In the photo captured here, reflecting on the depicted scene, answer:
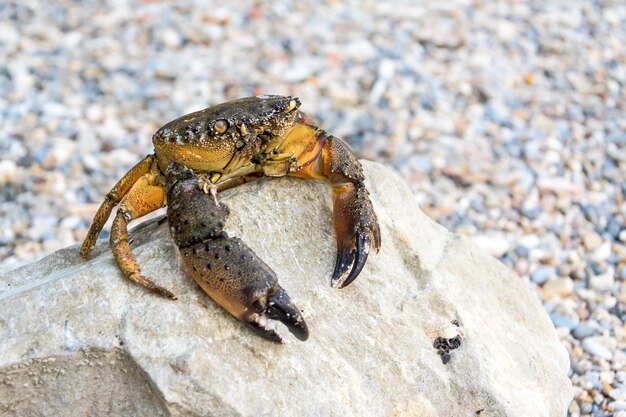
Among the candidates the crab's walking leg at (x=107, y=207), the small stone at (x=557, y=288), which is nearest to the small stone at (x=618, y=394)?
the small stone at (x=557, y=288)

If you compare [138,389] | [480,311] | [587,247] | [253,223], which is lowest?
[587,247]

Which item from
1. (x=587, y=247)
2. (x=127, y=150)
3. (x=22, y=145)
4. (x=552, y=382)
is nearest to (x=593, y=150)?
(x=587, y=247)

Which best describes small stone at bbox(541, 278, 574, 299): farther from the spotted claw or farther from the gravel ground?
the spotted claw

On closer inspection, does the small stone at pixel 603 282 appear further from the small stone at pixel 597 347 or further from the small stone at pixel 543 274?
the small stone at pixel 597 347

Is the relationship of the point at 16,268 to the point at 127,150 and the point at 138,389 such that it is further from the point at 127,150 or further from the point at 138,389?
the point at 127,150

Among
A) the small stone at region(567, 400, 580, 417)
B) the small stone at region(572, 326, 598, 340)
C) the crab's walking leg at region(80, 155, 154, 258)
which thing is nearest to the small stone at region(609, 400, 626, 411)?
the small stone at region(567, 400, 580, 417)

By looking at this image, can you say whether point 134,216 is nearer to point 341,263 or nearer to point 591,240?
point 341,263
